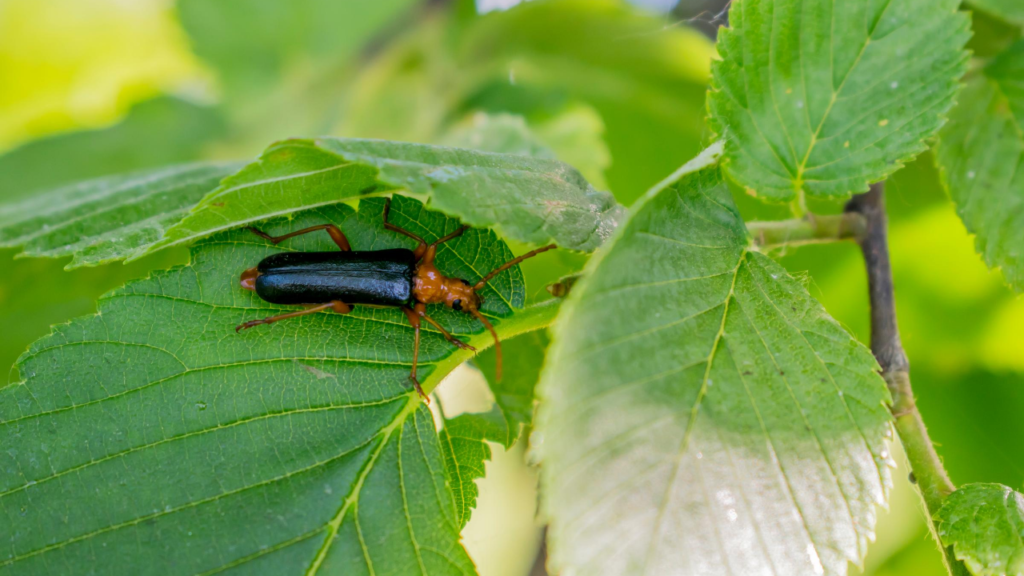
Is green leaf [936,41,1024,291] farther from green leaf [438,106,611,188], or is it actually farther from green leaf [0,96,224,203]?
green leaf [0,96,224,203]

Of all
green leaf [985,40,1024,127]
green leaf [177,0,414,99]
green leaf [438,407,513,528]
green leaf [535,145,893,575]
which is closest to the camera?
green leaf [535,145,893,575]

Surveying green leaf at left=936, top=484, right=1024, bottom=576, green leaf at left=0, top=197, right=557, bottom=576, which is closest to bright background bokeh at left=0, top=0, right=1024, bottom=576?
green leaf at left=0, top=197, right=557, bottom=576

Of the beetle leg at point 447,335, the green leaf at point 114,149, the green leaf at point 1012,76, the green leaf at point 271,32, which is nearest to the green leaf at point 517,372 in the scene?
the beetle leg at point 447,335

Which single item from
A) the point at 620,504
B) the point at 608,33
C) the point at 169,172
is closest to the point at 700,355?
the point at 620,504

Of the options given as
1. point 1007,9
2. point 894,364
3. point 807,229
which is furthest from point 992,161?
point 894,364

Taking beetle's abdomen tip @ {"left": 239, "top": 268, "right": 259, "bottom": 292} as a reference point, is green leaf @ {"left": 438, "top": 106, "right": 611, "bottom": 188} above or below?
above

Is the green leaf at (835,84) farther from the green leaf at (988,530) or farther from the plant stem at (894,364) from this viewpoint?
the green leaf at (988,530)

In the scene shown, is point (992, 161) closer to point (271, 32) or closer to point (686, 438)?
point (686, 438)
